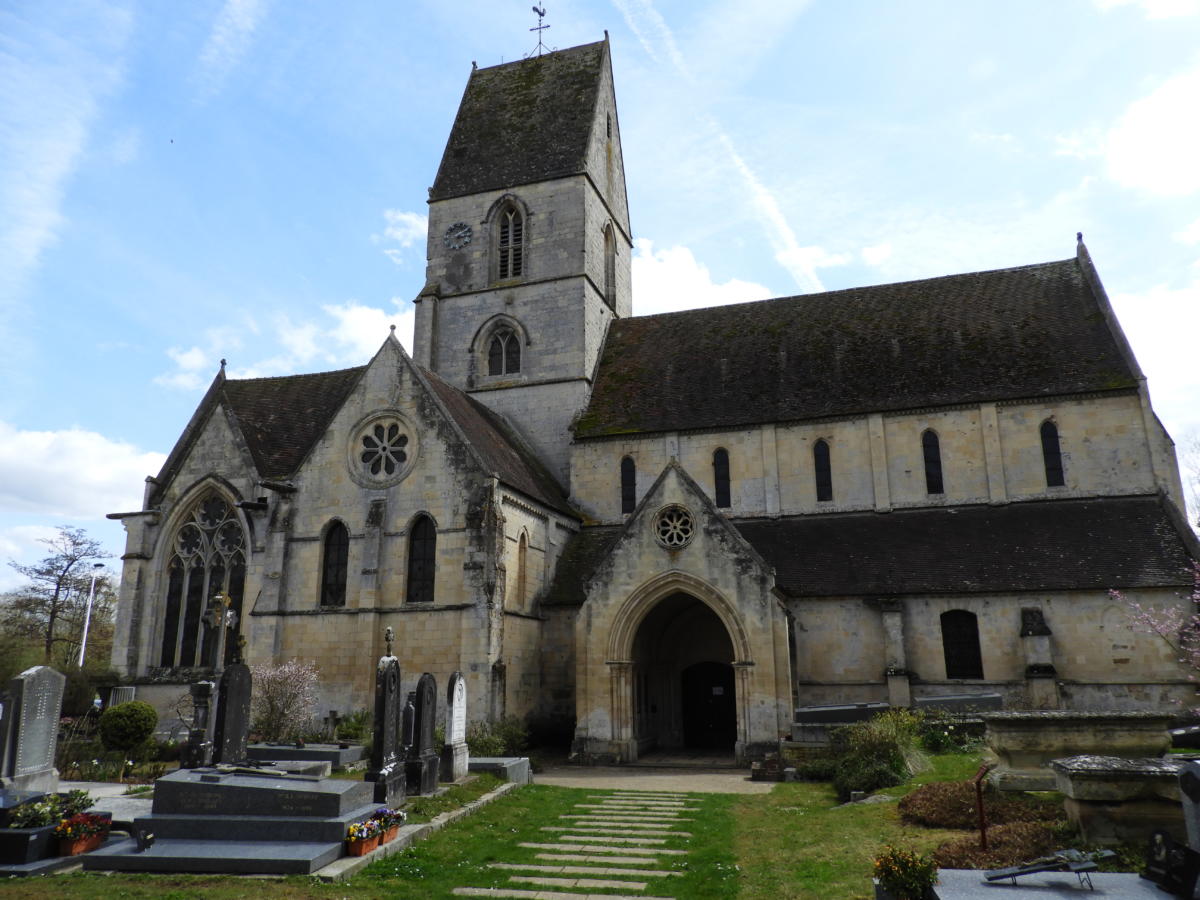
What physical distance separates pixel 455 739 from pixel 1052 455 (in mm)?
19868

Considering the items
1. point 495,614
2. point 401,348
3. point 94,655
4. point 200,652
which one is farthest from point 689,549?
point 94,655

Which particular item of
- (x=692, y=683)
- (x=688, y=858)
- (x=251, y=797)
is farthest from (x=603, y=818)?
(x=692, y=683)

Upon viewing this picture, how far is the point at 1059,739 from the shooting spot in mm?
13016

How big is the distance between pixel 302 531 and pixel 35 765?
1263cm

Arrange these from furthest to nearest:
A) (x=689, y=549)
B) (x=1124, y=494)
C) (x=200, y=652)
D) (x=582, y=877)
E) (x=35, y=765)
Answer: (x=200, y=652) < (x=1124, y=494) < (x=689, y=549) < (x=35, y=765) < (x=582, y=877)

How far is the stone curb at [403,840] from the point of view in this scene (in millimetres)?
10531

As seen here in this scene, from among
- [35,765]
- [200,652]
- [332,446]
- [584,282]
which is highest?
[584,282]

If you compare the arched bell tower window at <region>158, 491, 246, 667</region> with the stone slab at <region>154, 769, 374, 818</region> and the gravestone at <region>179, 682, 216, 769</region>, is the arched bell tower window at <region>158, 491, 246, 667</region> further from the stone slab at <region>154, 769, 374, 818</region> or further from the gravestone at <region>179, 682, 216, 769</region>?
the stone slab at <region>154, 769, 374, 818</region>

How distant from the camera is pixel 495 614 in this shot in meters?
23.7

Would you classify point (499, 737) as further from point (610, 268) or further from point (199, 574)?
point (610, 268)

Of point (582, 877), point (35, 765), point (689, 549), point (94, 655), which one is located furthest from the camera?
point (94, 655)

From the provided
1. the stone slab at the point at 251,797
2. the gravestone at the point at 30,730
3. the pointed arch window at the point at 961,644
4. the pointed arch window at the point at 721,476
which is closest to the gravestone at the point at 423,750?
the stone slab at the point at 251,797

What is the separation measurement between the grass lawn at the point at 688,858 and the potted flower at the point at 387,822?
40 cm

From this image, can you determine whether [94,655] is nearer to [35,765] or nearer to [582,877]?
[35,765]
